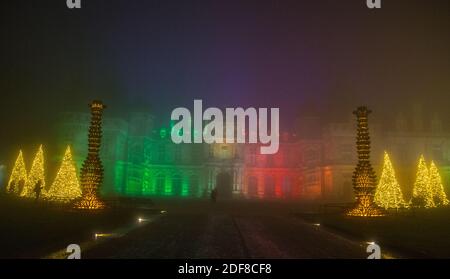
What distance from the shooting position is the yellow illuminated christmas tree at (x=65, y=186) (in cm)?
2478

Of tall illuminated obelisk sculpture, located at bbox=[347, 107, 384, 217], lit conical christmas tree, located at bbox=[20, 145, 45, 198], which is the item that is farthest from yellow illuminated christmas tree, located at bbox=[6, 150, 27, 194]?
tall illuminated obelisk sculpture, located at bbox=[347, 107, 384, 217]

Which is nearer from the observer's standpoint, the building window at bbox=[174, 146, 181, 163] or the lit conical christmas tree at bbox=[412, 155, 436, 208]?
the lit conical christmas tree at bbox=[412, 155, 436, 208]

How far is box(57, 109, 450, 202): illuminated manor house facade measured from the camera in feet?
168

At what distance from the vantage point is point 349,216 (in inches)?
782

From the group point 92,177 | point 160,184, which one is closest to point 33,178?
point 92,177

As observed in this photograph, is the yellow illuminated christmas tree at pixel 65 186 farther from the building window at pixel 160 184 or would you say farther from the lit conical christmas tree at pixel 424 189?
the building window at pixel 160 184

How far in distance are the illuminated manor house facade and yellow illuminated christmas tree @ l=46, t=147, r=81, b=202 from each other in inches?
946

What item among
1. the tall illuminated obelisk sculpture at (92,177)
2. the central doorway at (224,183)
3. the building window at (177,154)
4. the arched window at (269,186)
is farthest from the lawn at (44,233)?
the arched window at (269,186)

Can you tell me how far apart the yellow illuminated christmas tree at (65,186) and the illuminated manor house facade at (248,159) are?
946 inches

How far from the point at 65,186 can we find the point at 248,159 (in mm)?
37740

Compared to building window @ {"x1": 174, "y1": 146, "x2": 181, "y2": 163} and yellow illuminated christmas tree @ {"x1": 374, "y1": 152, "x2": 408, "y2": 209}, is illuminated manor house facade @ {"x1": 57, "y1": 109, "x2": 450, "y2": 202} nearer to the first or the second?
building window @ {"x1": 174, "y1": 146, "x2": 181, "y2": 163}

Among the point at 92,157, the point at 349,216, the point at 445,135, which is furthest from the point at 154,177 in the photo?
the point at 445,135
